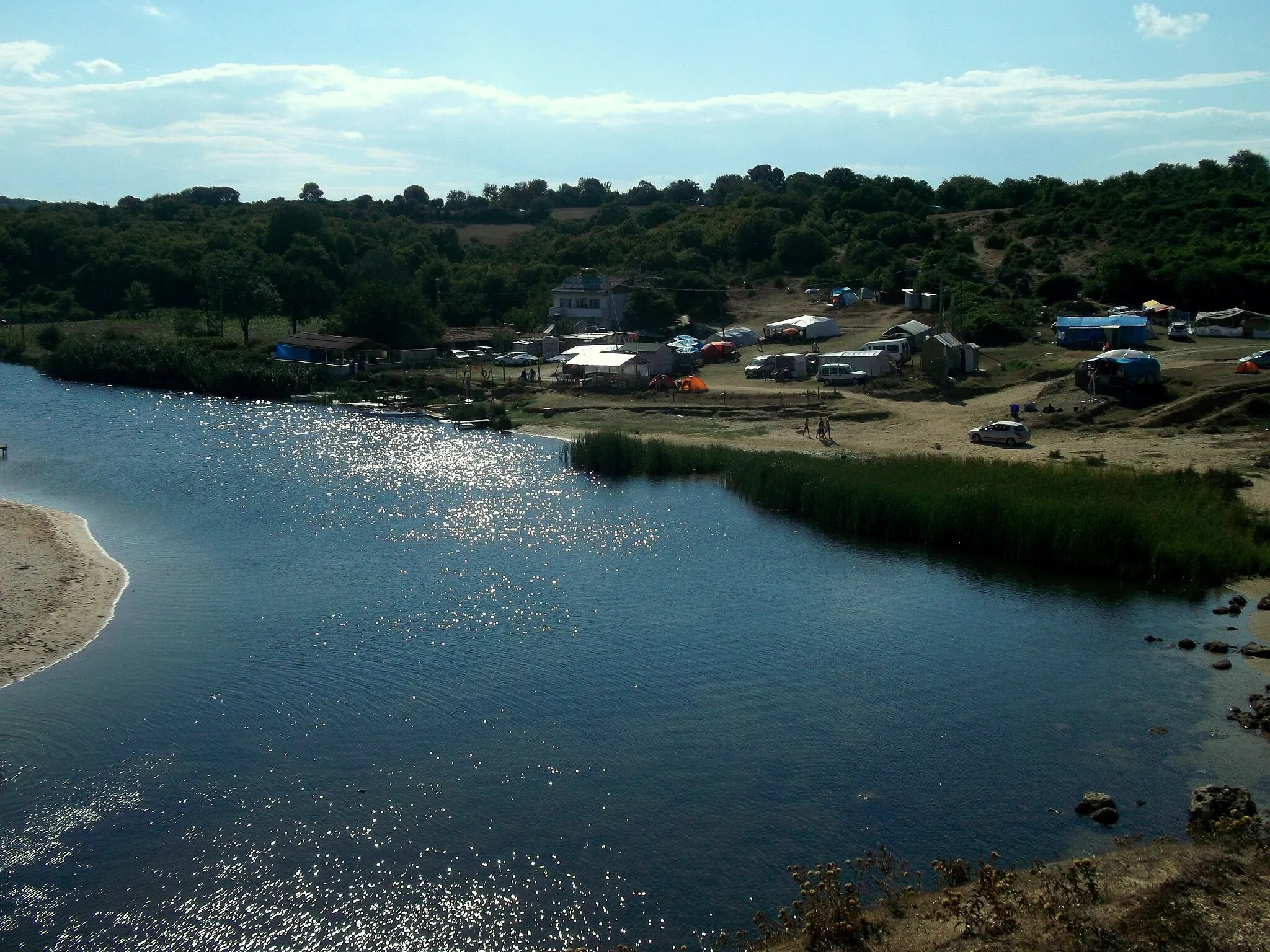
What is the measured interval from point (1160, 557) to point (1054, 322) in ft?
127

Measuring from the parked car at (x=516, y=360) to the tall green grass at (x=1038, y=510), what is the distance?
101 ft

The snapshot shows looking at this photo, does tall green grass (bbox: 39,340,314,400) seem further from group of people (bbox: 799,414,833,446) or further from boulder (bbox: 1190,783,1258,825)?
boulder (bbox: 1190,783,1258,825)

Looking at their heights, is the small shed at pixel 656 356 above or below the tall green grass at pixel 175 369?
above

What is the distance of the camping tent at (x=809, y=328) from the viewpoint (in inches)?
2709

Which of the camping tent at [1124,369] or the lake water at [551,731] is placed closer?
the lake water at [551,731]

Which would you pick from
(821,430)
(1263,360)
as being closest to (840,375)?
(821,430)

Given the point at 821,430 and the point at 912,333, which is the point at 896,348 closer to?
the point at 912,333

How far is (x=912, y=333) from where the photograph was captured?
63750 mm

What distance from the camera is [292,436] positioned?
57188 millimetres

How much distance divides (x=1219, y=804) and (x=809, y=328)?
2082 inches

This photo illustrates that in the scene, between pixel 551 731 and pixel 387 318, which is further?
pixel 387 318

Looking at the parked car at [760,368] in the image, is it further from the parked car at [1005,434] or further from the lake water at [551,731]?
the lake water at [551,731]

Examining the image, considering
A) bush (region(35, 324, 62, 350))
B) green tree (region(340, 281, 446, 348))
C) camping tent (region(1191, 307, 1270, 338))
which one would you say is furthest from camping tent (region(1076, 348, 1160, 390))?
bush (region(35, 324, 62, 350))

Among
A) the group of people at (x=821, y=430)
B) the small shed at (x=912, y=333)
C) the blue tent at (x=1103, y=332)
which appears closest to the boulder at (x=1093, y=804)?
the group of people at (x=821, y=430)
